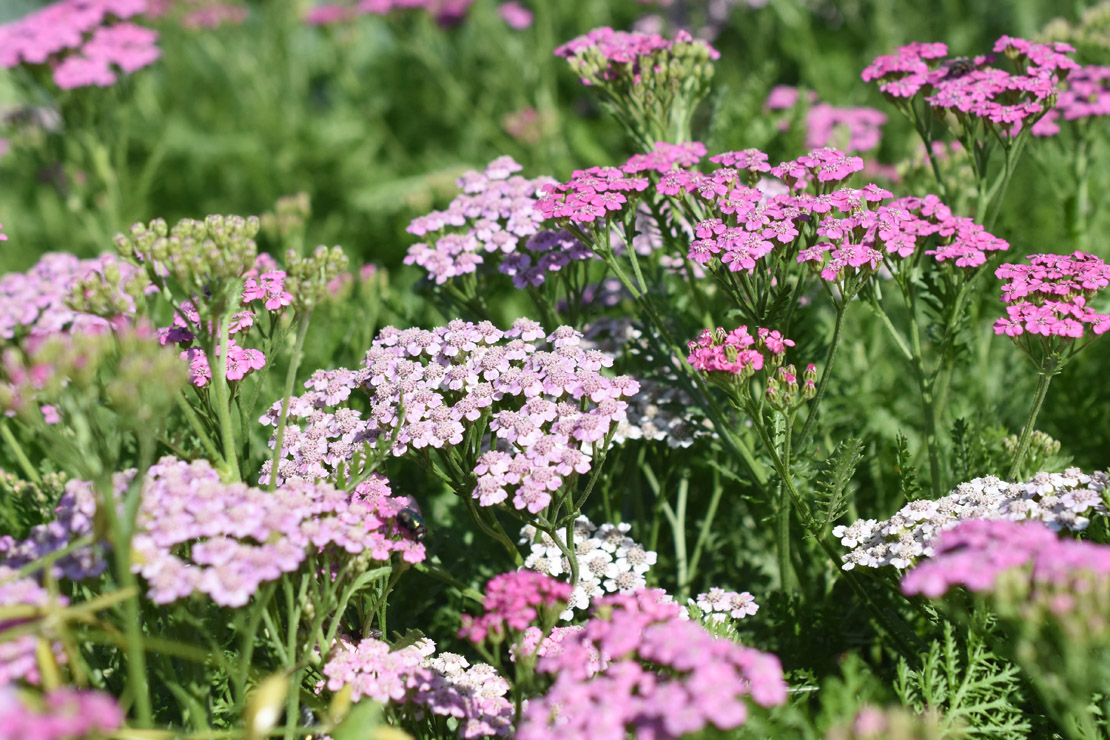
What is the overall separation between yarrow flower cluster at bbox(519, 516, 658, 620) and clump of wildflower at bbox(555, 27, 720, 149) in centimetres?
157

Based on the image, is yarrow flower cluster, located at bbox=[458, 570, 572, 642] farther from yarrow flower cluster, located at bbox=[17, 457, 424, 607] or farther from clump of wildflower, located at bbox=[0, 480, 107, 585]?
clump of wildflower, located at bbox=[0, 480, 107, 585]

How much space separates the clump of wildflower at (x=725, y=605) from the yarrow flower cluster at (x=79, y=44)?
383 centimetres

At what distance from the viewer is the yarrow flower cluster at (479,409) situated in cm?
257

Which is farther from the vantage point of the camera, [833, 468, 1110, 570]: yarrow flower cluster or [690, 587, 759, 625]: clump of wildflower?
[690, 587, 759, 625]: clump of wildflower

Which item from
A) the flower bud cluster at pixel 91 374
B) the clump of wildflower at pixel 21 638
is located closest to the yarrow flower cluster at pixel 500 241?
the flower bud cluster at pixel 91 374

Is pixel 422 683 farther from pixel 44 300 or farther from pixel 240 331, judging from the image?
pixel 44 300

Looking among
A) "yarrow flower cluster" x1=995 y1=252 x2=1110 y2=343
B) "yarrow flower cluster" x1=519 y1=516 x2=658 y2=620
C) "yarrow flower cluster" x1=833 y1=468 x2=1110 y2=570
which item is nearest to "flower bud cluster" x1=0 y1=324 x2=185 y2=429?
"yarrow flower cluster" x1=519 y1=516 x2=658 y2=620

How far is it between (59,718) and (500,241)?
2.11 meters

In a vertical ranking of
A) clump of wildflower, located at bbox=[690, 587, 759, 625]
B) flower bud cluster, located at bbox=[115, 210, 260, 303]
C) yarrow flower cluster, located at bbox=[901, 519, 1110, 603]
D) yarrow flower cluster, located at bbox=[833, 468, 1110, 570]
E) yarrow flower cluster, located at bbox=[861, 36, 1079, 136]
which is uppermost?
yarrow flower cluster, located at bbox=[861, 36, 1079, 136]

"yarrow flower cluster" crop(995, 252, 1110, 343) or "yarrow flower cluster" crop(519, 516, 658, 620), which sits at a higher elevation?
"yarrow flower cluster" crop(995, 252, 1110, 343)

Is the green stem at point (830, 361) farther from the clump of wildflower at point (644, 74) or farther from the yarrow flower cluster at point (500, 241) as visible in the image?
the clump of wildflower at point (644, 74)

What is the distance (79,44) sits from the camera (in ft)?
15.8

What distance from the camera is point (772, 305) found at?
9.46 ft

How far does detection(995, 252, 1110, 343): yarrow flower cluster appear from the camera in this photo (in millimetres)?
2541
